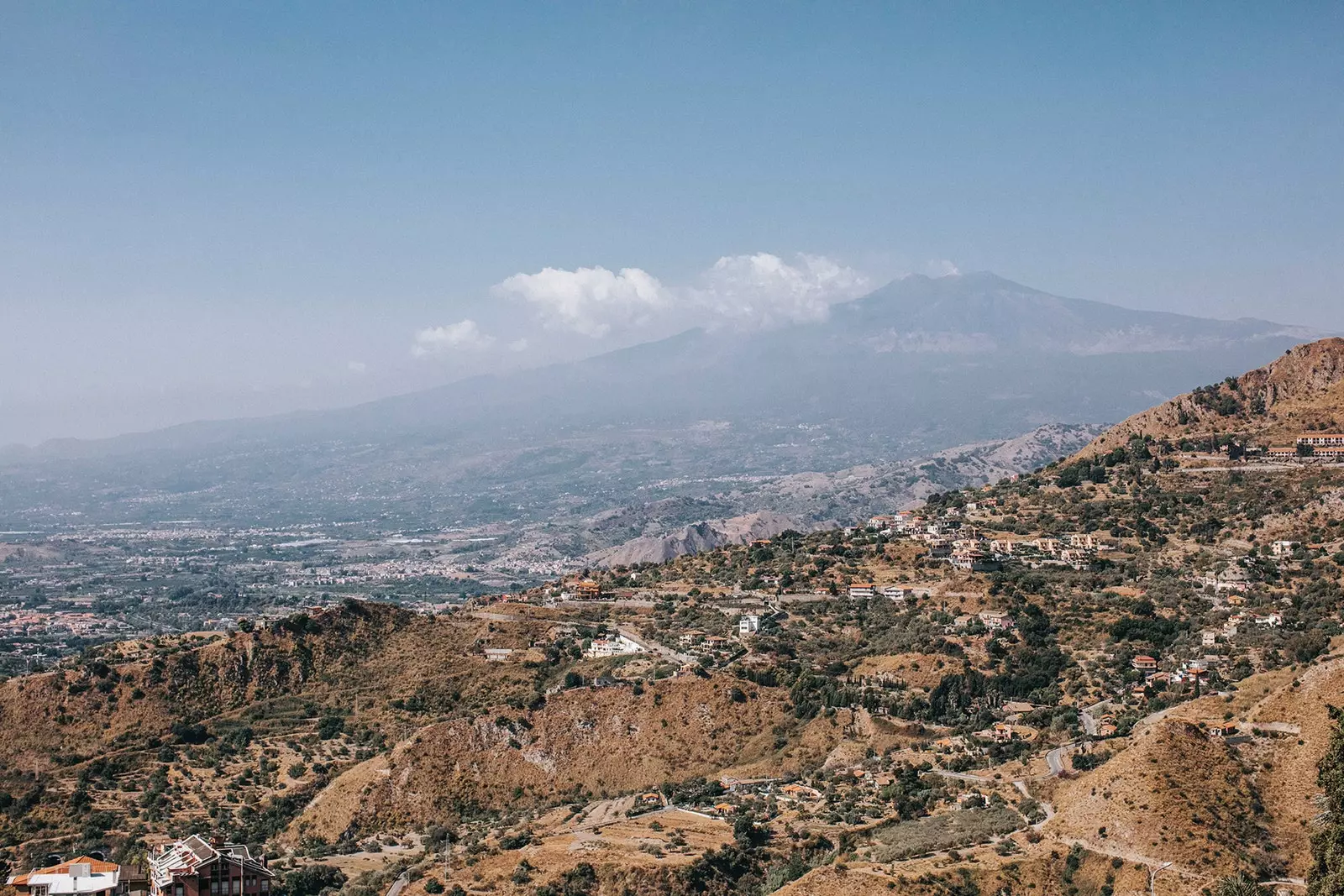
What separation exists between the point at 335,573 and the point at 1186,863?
14945 cm

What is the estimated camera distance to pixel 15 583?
16262 cm

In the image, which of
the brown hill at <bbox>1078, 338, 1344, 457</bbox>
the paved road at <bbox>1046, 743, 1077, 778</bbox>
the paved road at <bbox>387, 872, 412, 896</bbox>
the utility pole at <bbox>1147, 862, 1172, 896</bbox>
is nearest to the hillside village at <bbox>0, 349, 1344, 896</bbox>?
the utility pole at <bbox>1147, 862, 1172, 896</bbox>

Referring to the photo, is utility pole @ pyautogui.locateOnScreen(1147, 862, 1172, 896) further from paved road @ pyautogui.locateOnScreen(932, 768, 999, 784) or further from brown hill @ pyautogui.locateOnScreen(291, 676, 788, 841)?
brown hill @ pyautogui.locateOnScreen(291, 676, 788, 841)

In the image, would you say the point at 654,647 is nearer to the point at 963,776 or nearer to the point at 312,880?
the point at 963,776

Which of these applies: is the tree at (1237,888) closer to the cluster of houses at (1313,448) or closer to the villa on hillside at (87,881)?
the villa on hillside at (87,881)

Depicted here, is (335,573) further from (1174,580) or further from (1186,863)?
(1186,863)

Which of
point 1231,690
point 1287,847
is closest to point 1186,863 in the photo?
point 1287,847

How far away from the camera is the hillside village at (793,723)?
3725 cm

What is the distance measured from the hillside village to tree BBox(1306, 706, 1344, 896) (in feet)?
0.88

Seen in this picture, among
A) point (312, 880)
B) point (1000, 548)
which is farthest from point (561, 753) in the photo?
point (1000, 548)

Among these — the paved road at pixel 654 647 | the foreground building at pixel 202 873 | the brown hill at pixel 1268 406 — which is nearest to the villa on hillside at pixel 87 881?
the foreground building at pixel 202 873

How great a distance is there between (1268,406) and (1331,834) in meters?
60.2

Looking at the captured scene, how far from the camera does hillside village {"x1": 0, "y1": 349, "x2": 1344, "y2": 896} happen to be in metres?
37.2

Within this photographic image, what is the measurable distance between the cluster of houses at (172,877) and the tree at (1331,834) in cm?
2472
